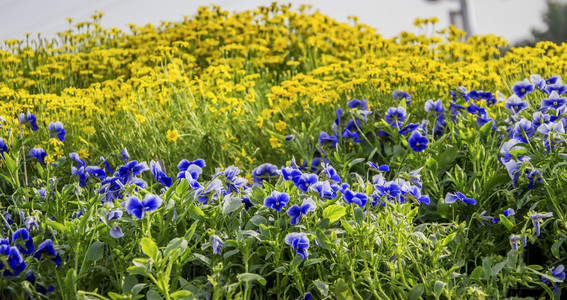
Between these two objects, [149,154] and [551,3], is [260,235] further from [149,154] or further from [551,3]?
[551,3]

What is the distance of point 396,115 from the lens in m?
2.84

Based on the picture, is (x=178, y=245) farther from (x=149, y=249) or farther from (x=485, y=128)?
(x=485, y=128)

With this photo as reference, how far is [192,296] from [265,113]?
2.15m

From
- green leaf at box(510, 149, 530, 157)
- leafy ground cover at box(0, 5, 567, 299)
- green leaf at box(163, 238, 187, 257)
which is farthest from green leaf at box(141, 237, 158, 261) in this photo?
green leaf at box(510, 149, 530, 157)

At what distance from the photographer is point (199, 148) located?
355cm

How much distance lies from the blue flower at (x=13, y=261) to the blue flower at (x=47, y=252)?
55 millimetres

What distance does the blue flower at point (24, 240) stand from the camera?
1.79 meters

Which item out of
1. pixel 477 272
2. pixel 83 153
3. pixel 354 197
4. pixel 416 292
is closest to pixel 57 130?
pixel 83 153

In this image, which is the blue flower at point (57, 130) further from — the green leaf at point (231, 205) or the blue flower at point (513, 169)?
the blue flower at point (513, 169)

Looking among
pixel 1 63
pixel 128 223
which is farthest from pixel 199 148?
pixel 1 63

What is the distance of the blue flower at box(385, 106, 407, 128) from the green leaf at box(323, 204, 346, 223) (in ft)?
3.25

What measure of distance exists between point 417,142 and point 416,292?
0.95m

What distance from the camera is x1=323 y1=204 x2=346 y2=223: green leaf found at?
1.92m

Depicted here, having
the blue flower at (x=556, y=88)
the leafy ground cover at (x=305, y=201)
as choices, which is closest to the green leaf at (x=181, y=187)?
the leafy ground cover at (x=305, y=201)
